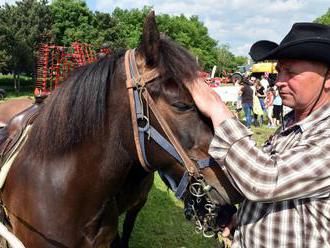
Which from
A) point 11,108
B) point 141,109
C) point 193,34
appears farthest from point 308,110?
point 193,34

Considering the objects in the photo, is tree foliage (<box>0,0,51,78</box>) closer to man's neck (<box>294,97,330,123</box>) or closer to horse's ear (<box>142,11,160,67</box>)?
horse's ear (<box>142,11,160,67</box>)

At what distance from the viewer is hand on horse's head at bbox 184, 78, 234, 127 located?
1.57 m

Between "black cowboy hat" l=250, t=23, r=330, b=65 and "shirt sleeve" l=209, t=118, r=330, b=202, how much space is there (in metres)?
0.32

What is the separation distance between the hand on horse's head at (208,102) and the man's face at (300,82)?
10.7 inches

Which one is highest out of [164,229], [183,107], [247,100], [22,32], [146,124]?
[22,32]

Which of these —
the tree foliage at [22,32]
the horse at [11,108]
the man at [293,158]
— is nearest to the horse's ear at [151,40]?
the man at [293,158]

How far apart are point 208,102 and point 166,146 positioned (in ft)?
1.16

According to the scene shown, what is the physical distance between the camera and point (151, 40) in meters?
1.84

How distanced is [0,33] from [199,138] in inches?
1575

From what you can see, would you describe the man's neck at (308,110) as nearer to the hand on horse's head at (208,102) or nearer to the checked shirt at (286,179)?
the checked shirt at (286,179)

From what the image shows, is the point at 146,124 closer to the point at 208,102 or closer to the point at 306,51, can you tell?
the point at 208,102

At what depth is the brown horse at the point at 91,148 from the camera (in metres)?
1.86

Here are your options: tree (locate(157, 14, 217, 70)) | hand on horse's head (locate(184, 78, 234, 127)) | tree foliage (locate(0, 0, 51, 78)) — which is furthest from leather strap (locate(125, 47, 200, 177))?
tree (locate(157, 14, 217, 70))

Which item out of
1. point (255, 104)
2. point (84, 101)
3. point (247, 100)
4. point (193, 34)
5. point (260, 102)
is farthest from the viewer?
point (193, 34)
